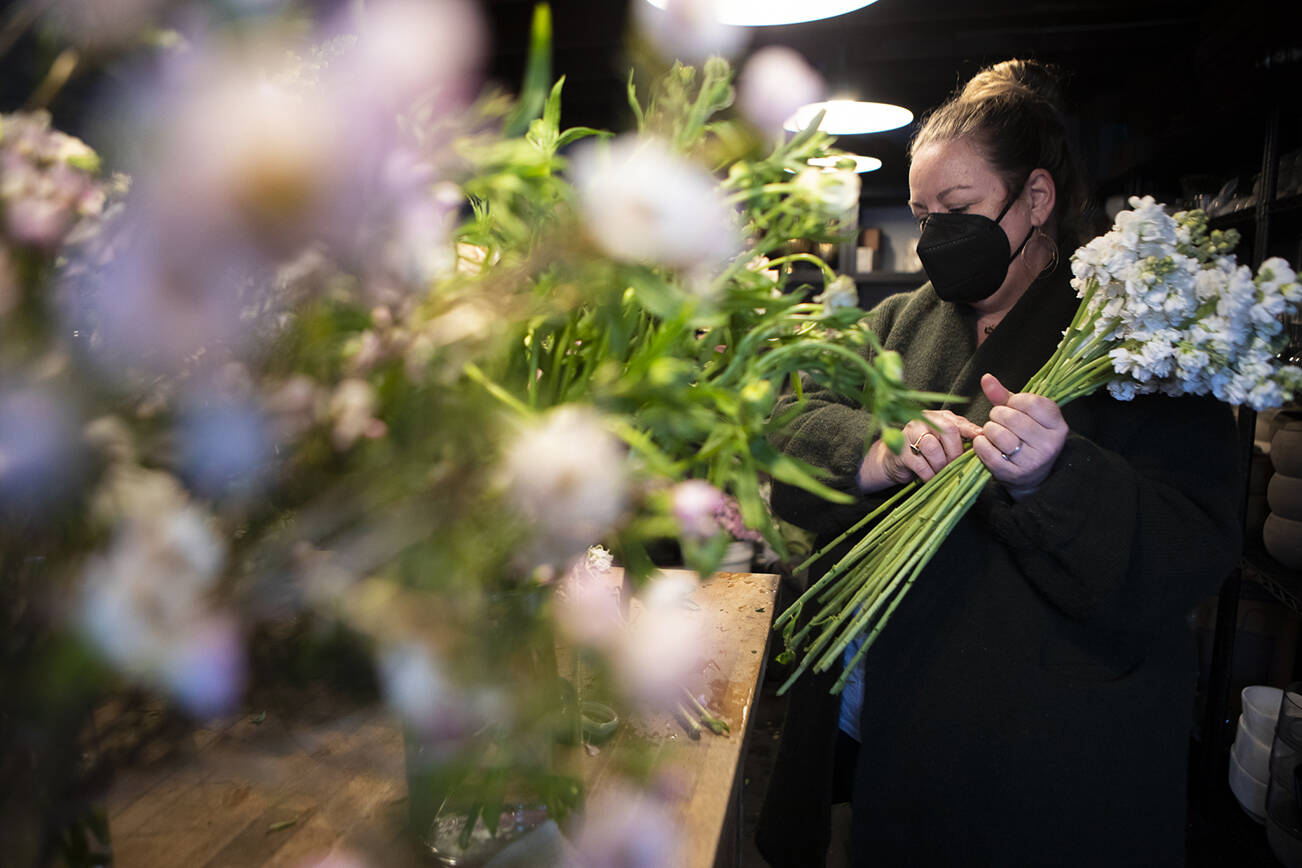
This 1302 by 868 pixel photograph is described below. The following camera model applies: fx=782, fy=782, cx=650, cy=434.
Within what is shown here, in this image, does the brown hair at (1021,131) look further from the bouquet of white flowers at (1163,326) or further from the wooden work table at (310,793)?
the wooden work table at (310,793)

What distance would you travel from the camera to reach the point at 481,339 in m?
0.41

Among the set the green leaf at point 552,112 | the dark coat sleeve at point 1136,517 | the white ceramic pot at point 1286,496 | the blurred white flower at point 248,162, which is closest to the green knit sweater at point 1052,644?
the dark coat sleeve at point 1136,517

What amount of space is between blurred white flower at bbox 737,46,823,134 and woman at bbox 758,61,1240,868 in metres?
0.63

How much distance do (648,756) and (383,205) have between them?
600mm

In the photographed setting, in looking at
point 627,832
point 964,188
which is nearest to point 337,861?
point 627,832

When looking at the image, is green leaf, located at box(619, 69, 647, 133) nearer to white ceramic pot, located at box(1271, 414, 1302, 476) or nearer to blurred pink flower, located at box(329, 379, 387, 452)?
blurred pink flower, located at box(329, 379, 387, 452)

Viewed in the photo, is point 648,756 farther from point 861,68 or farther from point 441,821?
point 861,68

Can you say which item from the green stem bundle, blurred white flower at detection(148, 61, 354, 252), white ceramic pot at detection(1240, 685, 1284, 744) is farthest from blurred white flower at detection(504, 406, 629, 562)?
white ceramic pot at detection(1240, 685, 1284, 744)

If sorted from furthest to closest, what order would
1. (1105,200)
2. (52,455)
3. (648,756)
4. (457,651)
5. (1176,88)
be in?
(1105,200), (1176,88), (648,756), (457,651), (52,455)

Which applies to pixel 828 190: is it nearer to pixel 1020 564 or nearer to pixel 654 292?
pixel 654 292

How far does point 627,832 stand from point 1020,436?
73cm

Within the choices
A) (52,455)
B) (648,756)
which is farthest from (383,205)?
(648,756)

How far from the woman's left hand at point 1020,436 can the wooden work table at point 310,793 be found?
1.67 feet

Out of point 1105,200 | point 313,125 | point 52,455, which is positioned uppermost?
point 313,125
